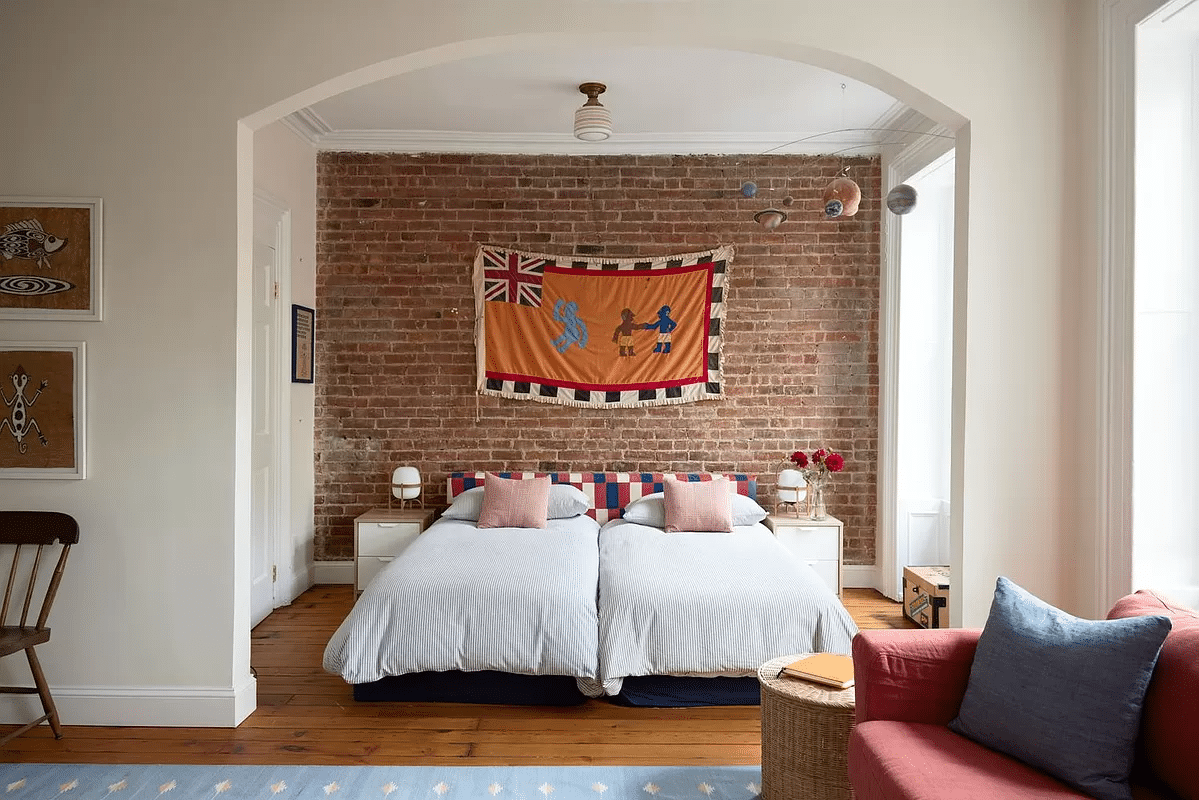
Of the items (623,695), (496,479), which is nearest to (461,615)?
(623,695)

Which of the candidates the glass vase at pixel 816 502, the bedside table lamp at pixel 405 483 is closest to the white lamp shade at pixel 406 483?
the bedside table lamp at pixel 405 483

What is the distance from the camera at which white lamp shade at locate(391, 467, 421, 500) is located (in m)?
5.57

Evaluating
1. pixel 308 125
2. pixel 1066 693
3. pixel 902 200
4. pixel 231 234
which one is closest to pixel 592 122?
pixel 902 200

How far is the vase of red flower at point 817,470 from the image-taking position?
18.2ft

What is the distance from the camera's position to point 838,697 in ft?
8.84

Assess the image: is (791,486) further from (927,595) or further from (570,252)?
(570,252)

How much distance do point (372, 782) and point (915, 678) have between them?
1830mm

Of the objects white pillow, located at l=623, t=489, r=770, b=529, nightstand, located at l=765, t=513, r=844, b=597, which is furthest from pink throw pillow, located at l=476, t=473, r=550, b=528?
nightstand, located at l=765, t=513, r=844, b=597

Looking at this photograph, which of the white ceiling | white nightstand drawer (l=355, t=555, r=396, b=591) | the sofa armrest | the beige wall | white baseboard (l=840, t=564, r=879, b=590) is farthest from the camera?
white baseboard (l=840, t=564, r=879, b=590)

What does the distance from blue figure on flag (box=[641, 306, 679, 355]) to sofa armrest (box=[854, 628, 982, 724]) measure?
11.8 feet

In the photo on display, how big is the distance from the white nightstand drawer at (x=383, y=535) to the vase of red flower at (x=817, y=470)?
8.05ft

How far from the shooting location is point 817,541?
18.0 ft

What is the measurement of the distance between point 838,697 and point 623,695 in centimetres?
130

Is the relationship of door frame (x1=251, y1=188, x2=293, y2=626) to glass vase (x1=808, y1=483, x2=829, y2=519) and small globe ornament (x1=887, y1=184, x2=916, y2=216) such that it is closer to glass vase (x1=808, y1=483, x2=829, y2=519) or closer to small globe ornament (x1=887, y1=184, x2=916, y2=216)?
glass vase (x1=808, y1=483, x2=829, y2=519)
